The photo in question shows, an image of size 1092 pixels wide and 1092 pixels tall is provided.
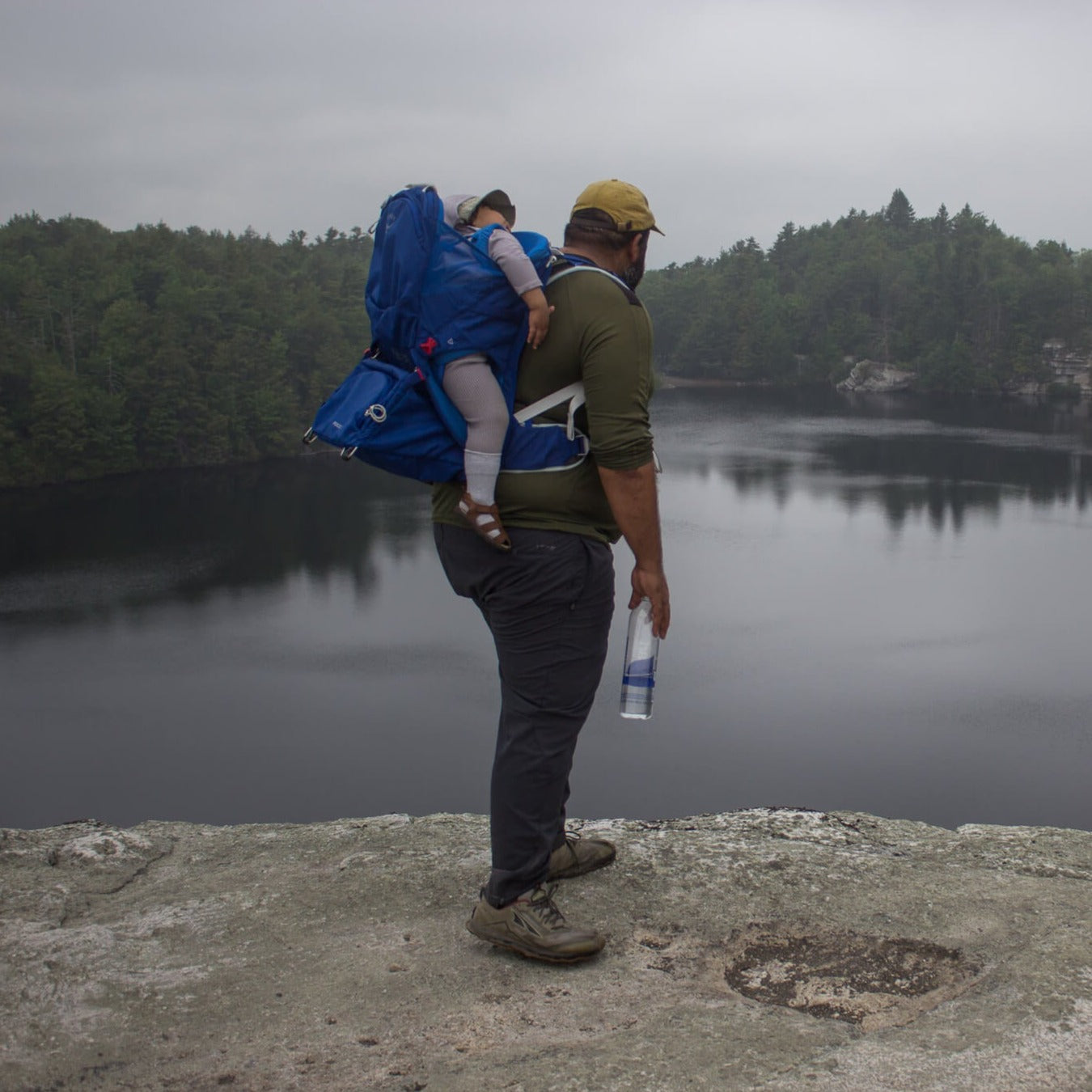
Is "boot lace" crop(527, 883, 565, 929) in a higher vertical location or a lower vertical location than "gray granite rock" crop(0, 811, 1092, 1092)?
higher

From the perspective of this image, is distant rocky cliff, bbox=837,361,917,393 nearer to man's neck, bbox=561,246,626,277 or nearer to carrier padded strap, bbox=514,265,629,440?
man's neck, bbox=561,246,626,277

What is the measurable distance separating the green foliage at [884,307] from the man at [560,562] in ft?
254

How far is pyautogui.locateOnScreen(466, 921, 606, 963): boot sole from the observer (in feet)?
7.86

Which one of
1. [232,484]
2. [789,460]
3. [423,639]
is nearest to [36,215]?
[232,484]

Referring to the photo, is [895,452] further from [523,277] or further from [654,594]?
[523,277]

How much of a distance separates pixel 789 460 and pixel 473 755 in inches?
1279

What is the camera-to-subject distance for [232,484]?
4353 centimetres

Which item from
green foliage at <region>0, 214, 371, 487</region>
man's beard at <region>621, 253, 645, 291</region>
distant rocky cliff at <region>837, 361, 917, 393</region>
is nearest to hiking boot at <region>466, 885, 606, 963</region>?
man's beard at <region>621, 253, 645, 291</region>

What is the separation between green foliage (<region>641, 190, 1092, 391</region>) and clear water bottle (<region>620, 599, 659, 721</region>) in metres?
77.3

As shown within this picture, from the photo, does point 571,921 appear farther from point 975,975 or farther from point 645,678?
point 975,975

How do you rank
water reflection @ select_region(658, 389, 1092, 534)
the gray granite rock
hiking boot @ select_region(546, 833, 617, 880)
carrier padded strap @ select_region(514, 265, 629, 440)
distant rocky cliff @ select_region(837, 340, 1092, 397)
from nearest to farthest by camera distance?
1. the gray granite rock
2. carrier padded strap @ select_region(514, 265, 629, 440)
3. hiking boot @ select_region(546, 833, 617, 880)
4. water reflection @ select_region(658, 389, 1092, 534)
5. distant rocky cliff @ select_region(837, 340, 1092, 397)

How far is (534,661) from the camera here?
243 centimetres

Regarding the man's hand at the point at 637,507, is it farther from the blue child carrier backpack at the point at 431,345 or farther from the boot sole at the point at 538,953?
the boot sole at the point at 538,953

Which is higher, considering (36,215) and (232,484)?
(36,215)
